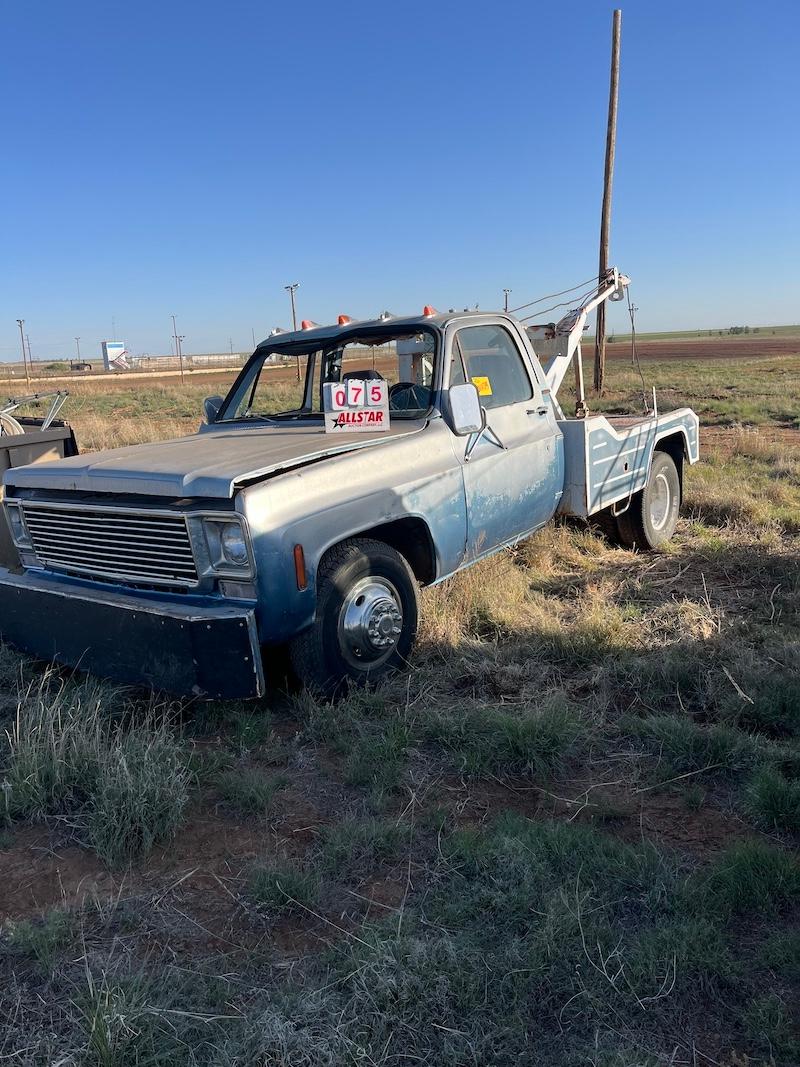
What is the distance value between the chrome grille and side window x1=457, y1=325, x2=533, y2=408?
7.61 ft

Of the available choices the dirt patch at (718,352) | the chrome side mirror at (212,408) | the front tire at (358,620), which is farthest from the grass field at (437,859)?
the dirt patch at (718,352)

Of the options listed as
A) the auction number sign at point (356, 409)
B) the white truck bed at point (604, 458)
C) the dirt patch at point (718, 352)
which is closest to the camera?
the auction number sign at point (356, 409)

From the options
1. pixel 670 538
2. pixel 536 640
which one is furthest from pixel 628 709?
pixel 670 538

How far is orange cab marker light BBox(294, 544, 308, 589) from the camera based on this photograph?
3.76 meters

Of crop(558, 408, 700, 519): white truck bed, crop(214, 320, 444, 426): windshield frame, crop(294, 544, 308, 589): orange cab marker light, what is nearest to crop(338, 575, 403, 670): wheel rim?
crop(294, 544, 308, 589): orange cab marker light

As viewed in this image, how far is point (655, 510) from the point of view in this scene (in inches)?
291

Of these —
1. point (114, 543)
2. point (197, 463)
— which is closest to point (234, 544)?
point (197, 463)

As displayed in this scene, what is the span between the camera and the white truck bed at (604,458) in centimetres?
595

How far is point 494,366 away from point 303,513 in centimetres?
224

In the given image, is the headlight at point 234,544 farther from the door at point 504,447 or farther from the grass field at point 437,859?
the door at point 504,447

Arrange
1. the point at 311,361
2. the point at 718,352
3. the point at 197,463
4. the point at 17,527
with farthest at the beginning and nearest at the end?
the point at 718,352, the point at 311,361, the point at 17,527, the point at 197,463

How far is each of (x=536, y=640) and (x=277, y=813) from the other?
213 cm

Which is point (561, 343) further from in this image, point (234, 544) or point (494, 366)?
point (234, 544)

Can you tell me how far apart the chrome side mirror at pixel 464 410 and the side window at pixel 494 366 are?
0.42 m
